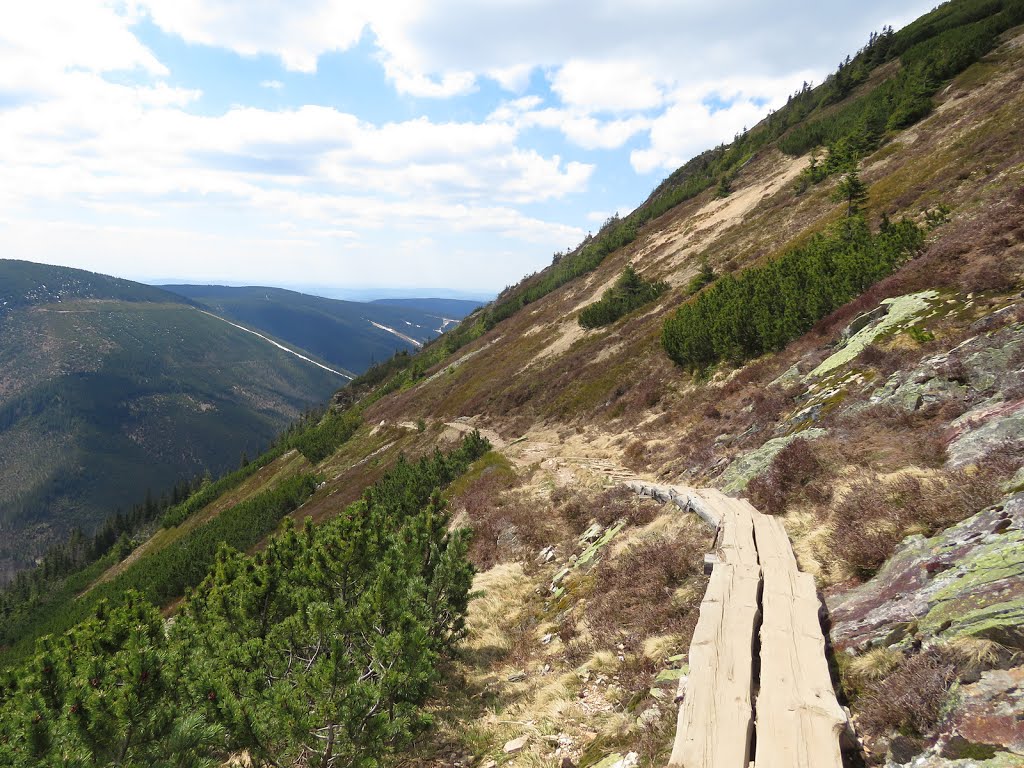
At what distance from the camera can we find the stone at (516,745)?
7.28 metres

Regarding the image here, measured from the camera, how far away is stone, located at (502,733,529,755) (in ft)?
23.9

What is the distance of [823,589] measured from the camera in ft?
25.0

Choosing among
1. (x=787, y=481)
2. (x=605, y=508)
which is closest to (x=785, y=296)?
(x=605, y=508)

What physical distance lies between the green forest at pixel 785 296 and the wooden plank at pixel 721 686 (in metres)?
21.8

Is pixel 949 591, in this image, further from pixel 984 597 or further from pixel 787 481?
pixel 787 481

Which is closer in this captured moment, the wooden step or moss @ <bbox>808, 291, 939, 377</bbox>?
the wooden step

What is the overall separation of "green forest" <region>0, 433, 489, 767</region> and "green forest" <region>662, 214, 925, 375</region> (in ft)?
70.7

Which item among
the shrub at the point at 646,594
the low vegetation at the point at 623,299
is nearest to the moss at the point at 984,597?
the shrub at the point at 646,594

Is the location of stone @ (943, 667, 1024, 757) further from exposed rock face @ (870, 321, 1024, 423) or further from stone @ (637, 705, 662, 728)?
exposed rock face @ (870, 321, 1024, 423)

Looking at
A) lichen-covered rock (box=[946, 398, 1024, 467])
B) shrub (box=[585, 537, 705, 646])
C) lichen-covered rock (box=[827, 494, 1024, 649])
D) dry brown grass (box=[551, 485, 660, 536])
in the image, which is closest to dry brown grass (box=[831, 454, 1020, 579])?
lichen-covered rock (box=[827, 494, 1024, 649])

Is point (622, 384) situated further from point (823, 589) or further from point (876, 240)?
point (823, 589)

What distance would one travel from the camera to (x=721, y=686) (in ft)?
18.4

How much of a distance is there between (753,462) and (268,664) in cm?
1274

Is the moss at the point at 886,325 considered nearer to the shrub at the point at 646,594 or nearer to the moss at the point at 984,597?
the shrub at the point at 646,594
